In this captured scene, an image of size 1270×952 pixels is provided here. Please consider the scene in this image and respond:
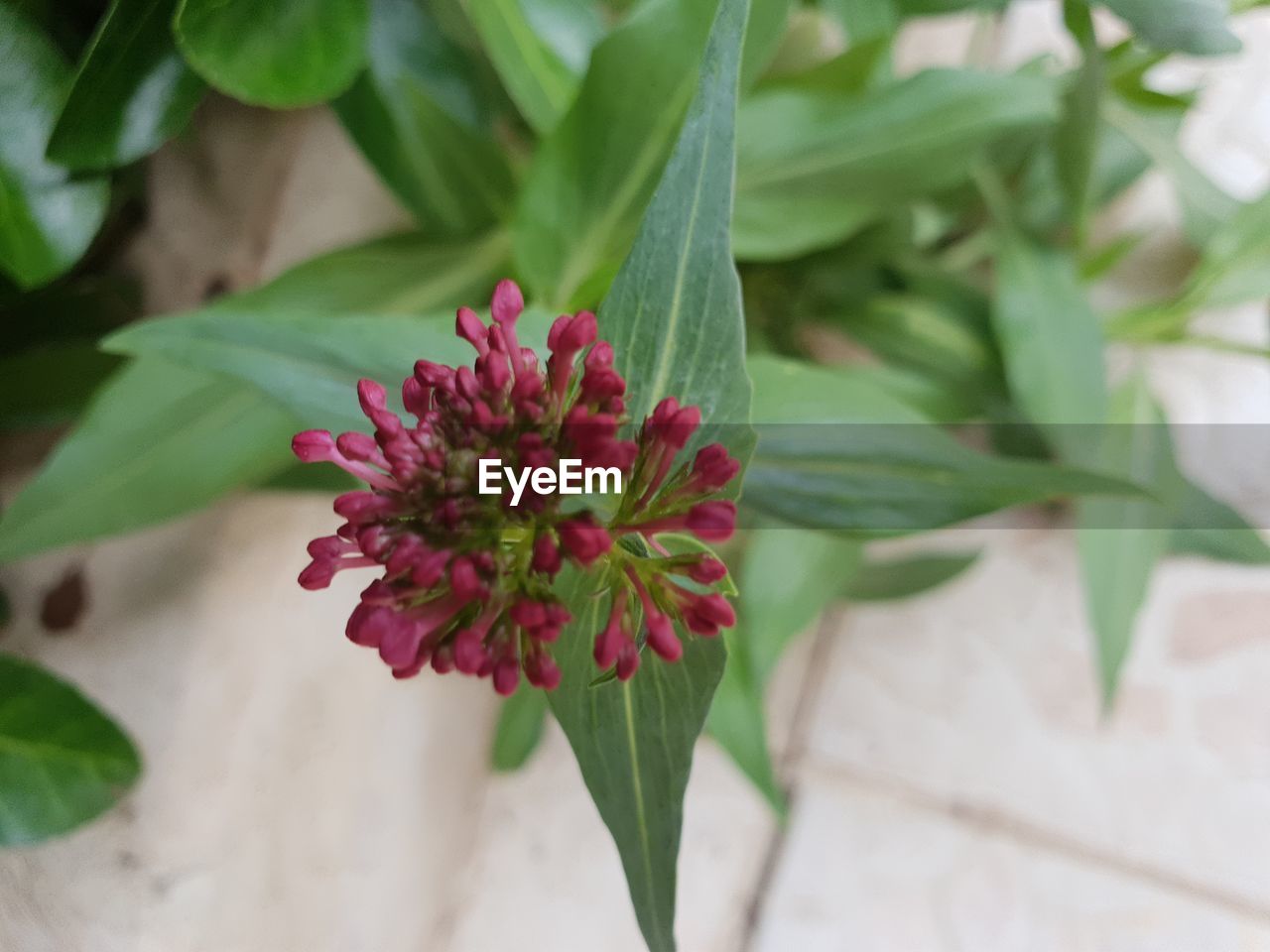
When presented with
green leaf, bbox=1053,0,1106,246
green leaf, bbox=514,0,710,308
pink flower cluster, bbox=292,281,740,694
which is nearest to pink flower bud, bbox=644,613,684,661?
pink flower cluster, bbox=292,281,740,694

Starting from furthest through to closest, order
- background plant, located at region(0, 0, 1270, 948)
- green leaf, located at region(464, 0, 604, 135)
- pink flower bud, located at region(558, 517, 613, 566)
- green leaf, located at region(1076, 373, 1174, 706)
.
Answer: green leaf, located at region(1076, 373, 1174, 706), green leaf, located at region(464, 0, 604, 135), background plant, located at region(0, 0, 1270, 948), pink flower bud, located at region(558, 517, 613, 566)

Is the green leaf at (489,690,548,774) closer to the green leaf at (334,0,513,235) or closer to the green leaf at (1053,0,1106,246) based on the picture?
the green leaf at (334,0,513,235)

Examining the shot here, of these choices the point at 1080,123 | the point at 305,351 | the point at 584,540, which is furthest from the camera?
the point at 1080,123

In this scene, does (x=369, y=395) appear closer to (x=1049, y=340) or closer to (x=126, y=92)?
(x=126, y=92)

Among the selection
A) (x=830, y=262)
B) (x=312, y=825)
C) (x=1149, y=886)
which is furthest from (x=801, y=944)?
(x=830, y=262)

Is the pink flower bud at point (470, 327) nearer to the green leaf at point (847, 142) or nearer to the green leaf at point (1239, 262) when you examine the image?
the green leaf at point (847, 142)

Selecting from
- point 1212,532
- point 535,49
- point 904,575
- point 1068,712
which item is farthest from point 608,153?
point 1068,712
